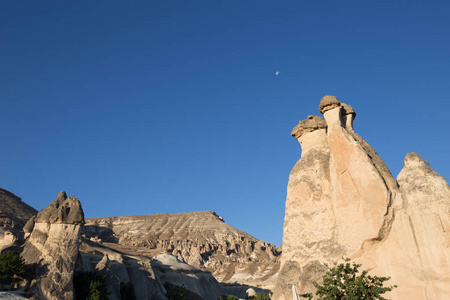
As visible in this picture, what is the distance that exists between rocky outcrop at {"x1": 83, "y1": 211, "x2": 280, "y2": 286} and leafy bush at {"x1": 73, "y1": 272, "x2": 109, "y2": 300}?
51.1 m

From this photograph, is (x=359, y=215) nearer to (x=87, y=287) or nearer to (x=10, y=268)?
(x=87, y=287)

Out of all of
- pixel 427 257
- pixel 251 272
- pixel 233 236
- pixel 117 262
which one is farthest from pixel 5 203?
pixel 427 257

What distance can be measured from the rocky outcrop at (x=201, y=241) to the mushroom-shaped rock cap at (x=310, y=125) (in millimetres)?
57245

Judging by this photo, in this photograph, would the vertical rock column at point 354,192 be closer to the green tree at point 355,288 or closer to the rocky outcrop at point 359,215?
the rocky outcrop at point 359,215

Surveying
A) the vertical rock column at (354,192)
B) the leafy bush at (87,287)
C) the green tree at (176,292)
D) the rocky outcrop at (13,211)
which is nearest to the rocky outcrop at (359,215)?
the vertical rock column at (354,192)

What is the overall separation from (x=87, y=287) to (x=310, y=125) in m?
16.4

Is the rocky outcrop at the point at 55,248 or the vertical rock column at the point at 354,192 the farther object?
the rocky outcrop at the point at 55,248

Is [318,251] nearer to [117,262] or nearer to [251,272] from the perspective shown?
[117,262]

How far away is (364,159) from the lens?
14617 mm

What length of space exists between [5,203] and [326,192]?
232 feet

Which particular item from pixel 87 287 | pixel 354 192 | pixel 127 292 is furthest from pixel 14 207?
pixel 354 192

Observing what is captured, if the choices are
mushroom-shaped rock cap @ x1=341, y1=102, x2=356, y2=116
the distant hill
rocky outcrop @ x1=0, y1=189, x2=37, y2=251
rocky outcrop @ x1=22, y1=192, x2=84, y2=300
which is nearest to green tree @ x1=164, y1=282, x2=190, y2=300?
rocky outcrop @ x1=22, y1=192, x2=84, y2=300

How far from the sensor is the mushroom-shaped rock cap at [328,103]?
17516 mm

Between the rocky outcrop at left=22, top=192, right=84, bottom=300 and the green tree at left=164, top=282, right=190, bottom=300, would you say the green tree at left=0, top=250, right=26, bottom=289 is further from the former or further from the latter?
the green tree at left=164, top=282, right=190, bottom=300
